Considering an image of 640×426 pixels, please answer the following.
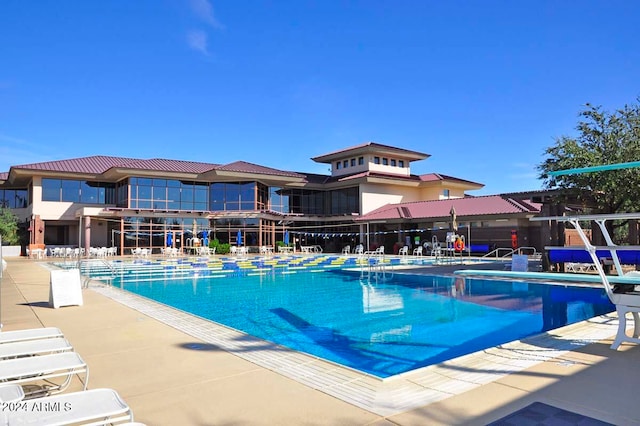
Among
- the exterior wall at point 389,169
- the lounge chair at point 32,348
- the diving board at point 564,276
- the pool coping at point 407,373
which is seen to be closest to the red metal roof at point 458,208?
the exterior wall at point 389,169

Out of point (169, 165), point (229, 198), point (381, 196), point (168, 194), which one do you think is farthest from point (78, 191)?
point (381, 196)

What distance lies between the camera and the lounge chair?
3.90 meters

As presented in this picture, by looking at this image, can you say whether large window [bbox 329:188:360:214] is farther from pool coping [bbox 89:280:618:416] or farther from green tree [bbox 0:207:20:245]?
pool coping [bbox 89:280:618:416]

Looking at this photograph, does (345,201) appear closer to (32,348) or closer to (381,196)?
(381,196)

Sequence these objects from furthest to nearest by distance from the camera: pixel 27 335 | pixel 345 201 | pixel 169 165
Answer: pixel 345 201 < pixel 169 165 < pixel 27 335

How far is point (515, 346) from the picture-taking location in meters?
5.54

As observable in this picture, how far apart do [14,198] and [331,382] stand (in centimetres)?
4155

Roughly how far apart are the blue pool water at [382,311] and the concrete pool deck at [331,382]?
136 centimetres

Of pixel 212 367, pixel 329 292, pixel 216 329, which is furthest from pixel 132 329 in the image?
pixel 329 292

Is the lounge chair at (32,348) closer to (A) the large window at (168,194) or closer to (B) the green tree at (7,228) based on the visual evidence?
(A) the large window at (168,194)

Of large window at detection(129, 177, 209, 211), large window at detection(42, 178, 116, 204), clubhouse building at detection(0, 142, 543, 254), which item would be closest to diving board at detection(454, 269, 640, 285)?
clubhouse building at detection(0, 142, 543, 254)

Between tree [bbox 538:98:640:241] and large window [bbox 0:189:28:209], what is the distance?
3867 centimetres

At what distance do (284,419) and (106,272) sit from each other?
18.8 m

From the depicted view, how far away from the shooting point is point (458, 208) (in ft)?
97.2
